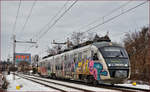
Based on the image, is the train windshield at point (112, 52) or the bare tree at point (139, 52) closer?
the train windshield at point (112, 52)

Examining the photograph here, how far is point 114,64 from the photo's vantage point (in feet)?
53.1

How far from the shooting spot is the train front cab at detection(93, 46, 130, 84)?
16.0 m

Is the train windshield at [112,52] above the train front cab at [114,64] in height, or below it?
above

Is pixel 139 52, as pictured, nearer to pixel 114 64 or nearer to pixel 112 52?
pixel 112 52

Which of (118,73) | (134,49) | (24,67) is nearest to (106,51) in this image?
(118,73)

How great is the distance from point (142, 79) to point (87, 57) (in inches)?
304

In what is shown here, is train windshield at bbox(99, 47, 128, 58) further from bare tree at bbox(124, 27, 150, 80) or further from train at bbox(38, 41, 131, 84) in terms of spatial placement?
bare tree at bbox(124, 27, 150, 80)

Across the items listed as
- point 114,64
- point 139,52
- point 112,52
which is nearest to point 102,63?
point 114,64

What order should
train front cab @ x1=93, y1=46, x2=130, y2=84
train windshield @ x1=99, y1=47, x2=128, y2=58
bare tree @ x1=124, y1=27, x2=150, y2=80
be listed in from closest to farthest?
train front cab @ x1=93, y1=46, x2=130, y2=84 → train windshield @ x1=99, y1=47, x2=128, y2=58 → bare tree @ x1=124, y1=27, x2=150, y2=80

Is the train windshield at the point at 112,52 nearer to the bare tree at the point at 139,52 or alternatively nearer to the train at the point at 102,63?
the train at the point at 102,63

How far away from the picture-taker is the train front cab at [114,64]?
16.0 m

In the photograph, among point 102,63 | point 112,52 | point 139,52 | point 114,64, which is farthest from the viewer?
point 139,52

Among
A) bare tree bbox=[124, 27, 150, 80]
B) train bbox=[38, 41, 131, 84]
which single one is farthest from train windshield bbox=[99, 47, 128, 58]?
bare tree bbox=[124, 27, 150, 80]

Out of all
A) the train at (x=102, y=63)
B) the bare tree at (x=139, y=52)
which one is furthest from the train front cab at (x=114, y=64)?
the bare tree at (x=139, y=52)
